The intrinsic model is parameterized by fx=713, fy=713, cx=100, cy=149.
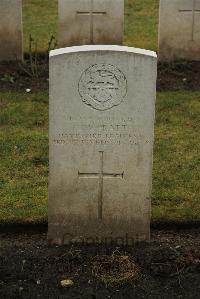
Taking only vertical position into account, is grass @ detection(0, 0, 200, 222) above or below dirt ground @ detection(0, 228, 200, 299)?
above

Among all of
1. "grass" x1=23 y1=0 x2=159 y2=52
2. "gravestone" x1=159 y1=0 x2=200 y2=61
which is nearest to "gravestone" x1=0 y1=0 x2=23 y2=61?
"grass" x1=23 y1=0 x2=159 y2=52

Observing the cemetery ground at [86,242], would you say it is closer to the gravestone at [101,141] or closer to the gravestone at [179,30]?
the gravestone at [101,141]

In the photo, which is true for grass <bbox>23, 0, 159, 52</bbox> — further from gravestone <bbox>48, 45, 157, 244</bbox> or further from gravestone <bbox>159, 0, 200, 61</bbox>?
gravestone <bbox>48, 45, 157, 244</bbox>

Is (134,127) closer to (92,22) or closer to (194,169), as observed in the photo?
(194,169)

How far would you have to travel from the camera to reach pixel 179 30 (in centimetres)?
1005

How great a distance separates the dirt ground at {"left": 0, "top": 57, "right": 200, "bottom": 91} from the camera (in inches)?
361

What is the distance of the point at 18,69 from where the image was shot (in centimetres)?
969

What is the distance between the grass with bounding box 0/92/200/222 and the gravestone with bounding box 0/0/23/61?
4.22 ft

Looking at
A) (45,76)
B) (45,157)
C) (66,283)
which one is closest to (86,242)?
(66,283)

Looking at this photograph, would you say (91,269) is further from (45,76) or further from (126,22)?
(126,22)

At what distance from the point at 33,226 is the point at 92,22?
496 centimetres

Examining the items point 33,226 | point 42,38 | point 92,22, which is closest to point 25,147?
point 33,226

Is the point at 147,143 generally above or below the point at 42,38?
below

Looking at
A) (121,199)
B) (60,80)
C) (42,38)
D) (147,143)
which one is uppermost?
(42,38)
